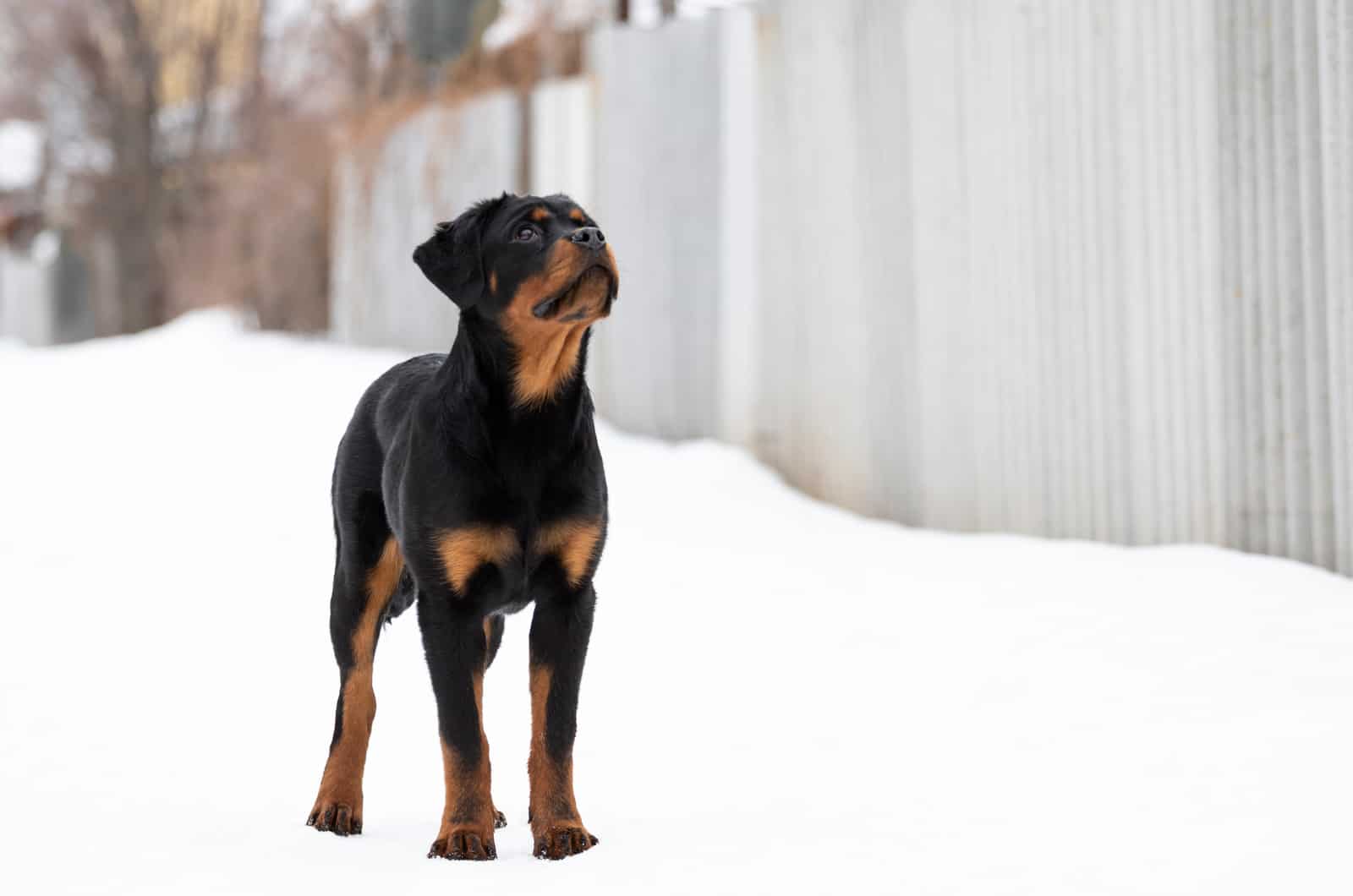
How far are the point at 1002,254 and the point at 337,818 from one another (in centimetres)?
557

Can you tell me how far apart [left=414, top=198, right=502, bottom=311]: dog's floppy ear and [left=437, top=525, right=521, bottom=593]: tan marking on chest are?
0.59 m

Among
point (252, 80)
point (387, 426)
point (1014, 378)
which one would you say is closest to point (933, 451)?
point (1014, 378)

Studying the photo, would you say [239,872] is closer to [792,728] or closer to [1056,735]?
[792,728]

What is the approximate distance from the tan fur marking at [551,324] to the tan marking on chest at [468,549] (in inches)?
13.7

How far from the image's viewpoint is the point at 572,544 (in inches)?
162

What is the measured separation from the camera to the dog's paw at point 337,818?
4516mm

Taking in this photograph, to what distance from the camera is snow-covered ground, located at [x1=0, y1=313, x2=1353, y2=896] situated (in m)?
4.24

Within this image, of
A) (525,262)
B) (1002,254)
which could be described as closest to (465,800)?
(525,262)

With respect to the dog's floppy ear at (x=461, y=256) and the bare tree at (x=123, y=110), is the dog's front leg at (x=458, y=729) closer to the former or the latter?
the dog's floppy ear at (x=461, y=256)

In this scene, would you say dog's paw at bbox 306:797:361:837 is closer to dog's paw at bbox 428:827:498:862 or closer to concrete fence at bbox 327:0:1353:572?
dog's paw at bbox 428:827:498:862

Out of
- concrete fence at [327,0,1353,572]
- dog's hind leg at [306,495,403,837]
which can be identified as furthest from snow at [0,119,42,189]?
dog's hind leg at [306,495,403,837]

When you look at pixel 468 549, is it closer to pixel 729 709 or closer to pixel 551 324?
pixel 551 324

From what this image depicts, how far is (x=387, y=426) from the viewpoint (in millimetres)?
4680

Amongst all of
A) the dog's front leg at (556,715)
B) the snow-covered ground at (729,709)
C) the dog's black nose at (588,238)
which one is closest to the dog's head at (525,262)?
the dog's black nose at (588,238)
